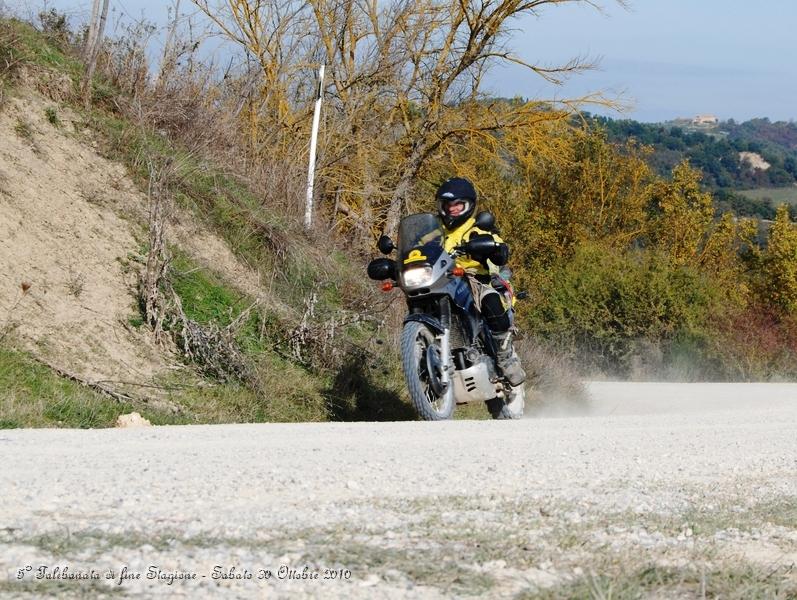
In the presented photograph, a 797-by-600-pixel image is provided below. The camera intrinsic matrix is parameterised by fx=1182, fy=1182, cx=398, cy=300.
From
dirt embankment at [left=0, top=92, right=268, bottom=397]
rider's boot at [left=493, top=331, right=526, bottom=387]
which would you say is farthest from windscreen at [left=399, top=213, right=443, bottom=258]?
dirt embankment at [left=0, top=92, right=268, bottom=397]

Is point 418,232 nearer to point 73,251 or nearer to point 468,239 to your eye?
point 468,239

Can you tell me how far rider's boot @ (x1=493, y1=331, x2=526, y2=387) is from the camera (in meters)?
11.3

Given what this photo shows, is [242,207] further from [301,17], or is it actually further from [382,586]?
[382,586]

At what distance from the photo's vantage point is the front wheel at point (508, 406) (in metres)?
11.9

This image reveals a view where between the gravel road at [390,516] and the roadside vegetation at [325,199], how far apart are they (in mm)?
3787

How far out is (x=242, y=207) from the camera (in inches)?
596

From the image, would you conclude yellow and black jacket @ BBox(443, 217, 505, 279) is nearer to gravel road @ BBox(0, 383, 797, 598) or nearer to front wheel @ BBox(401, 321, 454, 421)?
front wheel @ BBox(401, 321, 454, 421)

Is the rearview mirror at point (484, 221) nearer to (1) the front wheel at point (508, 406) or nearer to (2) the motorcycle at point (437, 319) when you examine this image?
(2) the motorcycle at point (437, 319)

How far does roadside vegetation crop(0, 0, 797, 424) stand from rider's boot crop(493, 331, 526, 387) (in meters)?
1.49

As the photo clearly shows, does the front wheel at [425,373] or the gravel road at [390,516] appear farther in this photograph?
the front wheel at [425,373]

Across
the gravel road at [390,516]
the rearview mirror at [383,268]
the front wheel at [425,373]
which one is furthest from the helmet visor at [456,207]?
the gravel road at [390,516]

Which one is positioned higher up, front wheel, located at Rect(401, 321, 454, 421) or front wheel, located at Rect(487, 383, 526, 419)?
front wheel, located at Rect(401, 321, 454, 421)

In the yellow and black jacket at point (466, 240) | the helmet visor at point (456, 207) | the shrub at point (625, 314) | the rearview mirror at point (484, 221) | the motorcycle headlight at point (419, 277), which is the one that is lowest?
the shrub at point (625, 314)

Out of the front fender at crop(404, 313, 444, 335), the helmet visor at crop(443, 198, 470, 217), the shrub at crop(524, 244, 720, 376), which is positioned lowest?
the shrub at crop(524, 244, 720, 376)
